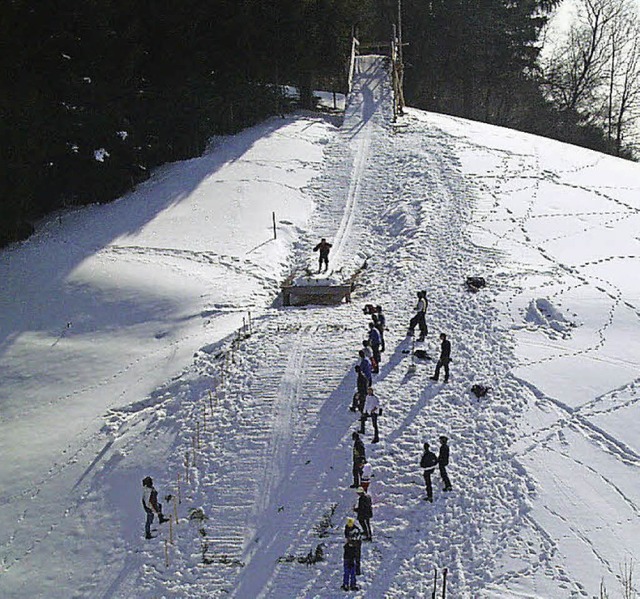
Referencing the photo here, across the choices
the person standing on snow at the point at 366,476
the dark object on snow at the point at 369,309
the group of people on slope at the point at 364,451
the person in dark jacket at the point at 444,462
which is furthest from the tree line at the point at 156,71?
the person in dark jacket at the point at 444,462

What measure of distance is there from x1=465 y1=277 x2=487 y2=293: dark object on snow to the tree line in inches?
536

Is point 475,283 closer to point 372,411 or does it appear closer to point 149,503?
point 372,411

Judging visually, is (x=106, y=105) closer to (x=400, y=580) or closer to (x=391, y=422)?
(x=391, y=422)

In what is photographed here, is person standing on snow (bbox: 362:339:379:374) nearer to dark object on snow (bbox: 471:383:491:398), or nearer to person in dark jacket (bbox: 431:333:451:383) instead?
person in dark jacket (bbox: 431:333:451:383)

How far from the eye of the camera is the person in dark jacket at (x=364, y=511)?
12.1 m

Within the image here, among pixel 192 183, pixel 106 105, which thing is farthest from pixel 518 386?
pixel 106 105

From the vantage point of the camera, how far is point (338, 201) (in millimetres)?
26922

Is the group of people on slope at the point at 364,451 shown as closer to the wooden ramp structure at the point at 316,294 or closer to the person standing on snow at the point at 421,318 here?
the person standing on snow at the point at 421,318

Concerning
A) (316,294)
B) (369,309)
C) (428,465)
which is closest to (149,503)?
(428,465)

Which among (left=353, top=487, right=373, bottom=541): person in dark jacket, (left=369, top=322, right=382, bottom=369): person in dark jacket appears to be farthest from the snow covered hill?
(left=369, top=322, right=382, bottom=369): person in dark jacket

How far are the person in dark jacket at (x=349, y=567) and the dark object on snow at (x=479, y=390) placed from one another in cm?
574

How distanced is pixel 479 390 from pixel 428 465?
11.3 ft

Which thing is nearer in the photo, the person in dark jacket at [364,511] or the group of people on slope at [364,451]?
the group of people on slope at [364,451]

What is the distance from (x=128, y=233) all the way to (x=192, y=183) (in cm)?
428
